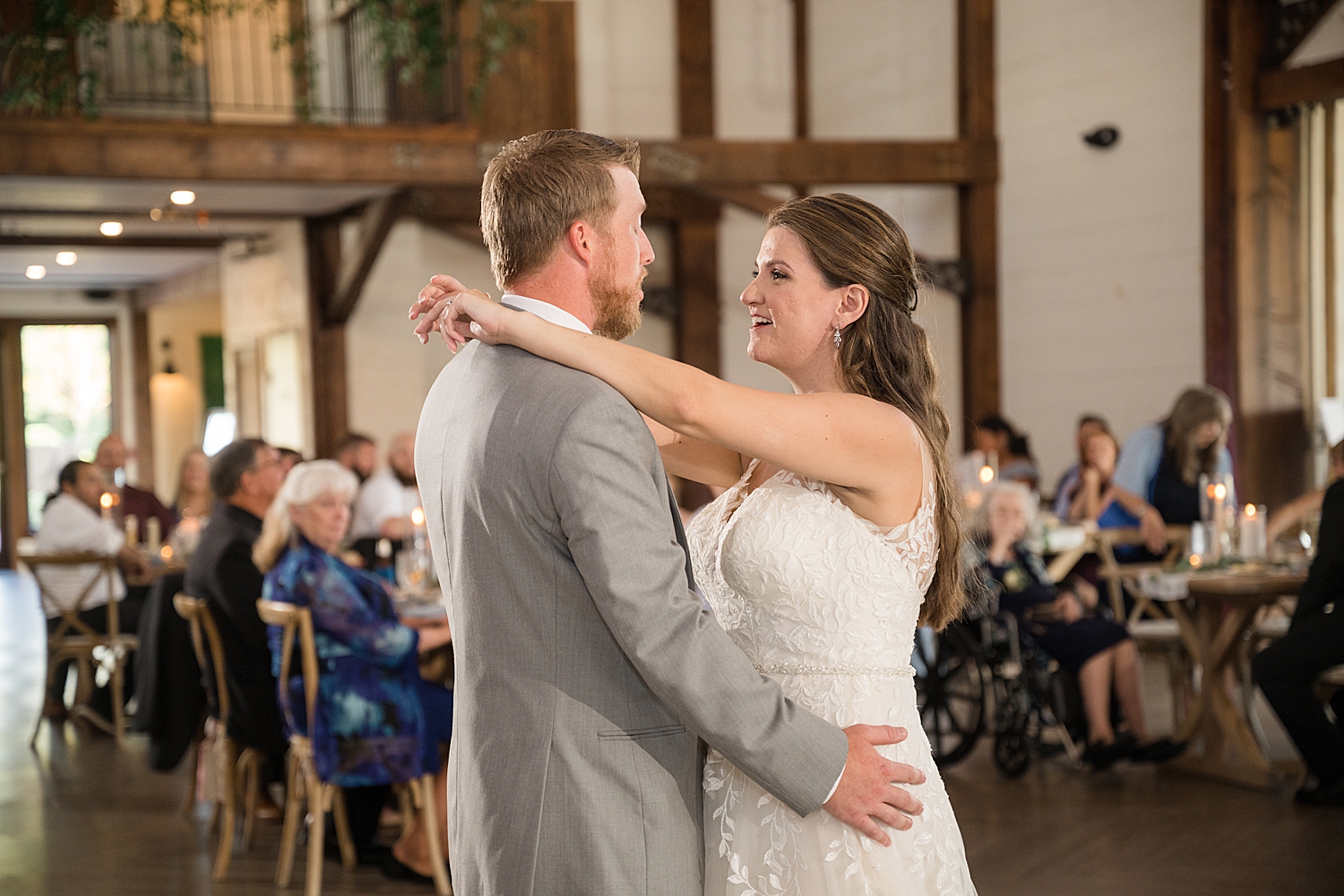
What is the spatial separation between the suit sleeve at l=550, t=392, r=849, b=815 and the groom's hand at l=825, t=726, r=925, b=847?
0.08 metres

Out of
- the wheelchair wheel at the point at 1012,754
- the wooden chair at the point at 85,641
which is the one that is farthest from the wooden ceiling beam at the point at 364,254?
the wheelchair wheel at the point at 1012,754

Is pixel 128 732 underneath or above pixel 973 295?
underneath

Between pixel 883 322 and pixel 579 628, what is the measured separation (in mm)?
712

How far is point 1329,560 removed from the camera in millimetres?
4723

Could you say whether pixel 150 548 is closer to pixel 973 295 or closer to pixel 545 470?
pixel 973 295

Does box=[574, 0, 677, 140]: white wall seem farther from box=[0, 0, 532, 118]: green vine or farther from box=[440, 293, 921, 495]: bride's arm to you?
box=[440, 293, 921, 495]: bride's arm

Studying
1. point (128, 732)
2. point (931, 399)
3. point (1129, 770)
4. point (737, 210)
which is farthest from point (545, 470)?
point (737, 210)

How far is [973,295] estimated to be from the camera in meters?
10.2

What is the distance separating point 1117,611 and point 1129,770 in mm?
1767

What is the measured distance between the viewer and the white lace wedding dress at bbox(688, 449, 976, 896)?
1.86m

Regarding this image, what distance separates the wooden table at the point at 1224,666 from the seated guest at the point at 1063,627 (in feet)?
0.77

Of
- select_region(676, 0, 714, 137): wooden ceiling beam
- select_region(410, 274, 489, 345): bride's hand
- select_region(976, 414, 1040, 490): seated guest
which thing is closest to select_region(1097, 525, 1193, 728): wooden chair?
select_region(976, 414, 1040, 490): seated guest

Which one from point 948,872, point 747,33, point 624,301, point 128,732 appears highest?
point 747,33

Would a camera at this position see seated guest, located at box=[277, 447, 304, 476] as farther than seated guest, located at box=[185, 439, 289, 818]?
Yes
